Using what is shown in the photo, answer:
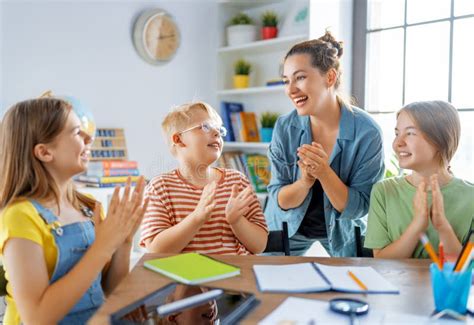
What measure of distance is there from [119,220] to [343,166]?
1.10 metres

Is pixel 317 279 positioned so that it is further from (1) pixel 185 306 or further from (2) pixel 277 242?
(2) pixel 277 242

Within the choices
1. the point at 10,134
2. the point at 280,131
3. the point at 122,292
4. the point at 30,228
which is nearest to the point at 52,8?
the point at 280,131

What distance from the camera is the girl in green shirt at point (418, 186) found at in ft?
5.01

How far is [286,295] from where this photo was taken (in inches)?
41.7

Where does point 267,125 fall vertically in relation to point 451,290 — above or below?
above

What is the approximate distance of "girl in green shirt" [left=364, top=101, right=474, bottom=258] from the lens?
1.53 meters

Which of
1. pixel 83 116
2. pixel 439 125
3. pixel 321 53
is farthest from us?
pixel 321 53

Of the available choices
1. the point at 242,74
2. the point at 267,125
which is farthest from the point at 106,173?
the point at 242,74

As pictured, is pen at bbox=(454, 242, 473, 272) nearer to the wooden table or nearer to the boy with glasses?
the wooden table

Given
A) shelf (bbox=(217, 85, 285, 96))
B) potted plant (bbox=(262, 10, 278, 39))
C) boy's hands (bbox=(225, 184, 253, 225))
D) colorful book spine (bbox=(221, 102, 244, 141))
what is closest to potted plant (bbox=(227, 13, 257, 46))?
potted plant (bbox=(262, 10, 278, 39))

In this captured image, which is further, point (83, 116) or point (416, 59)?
point (416, 59)

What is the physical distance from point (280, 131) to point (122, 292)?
1.23m

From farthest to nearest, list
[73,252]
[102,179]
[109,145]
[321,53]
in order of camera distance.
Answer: [109,145] → [102,179] → [321,53] → [73,252]

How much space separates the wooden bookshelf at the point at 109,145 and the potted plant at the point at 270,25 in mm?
1218
